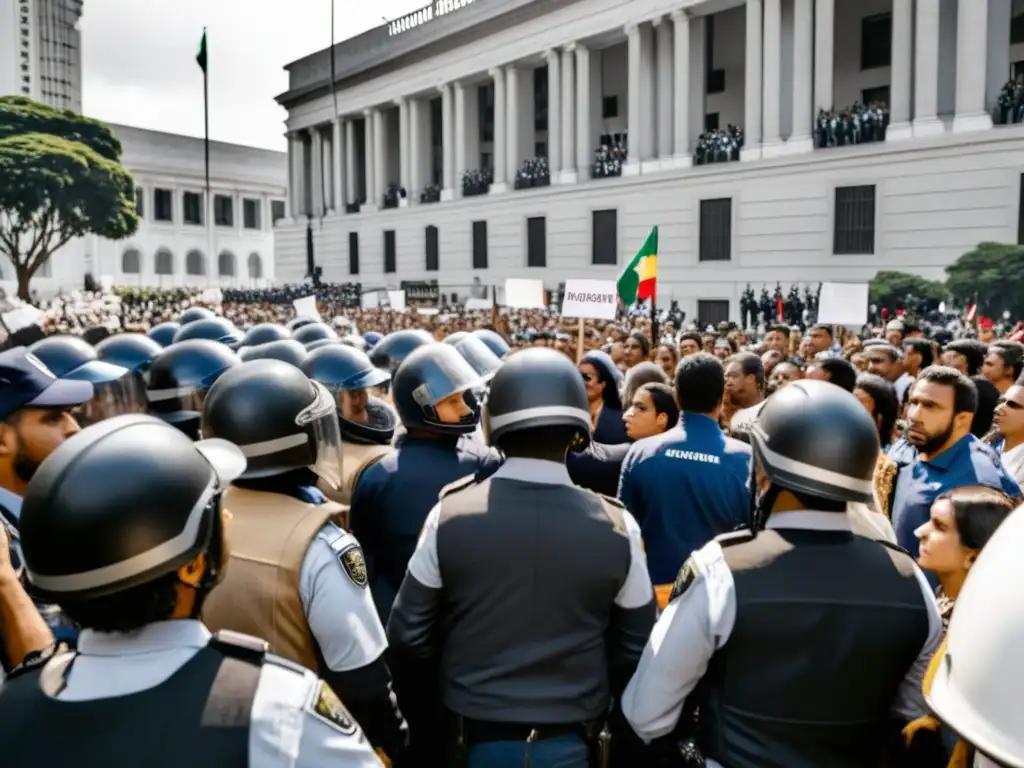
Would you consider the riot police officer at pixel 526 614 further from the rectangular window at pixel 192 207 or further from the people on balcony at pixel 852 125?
the rectangular window at pixel 192 207

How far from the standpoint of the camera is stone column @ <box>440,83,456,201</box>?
4356 centimetres

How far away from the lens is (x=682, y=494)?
416 cm

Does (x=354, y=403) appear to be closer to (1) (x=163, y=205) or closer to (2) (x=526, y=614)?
(2) (x=526, y=614)

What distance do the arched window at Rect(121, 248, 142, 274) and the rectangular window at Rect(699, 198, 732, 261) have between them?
193 ft

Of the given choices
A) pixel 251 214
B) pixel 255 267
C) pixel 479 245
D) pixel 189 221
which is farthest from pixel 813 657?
pixel 255 267

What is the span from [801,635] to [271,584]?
4.37 feet

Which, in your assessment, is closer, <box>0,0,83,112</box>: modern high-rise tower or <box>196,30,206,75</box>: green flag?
<box>196,30,206,75</box>: green flag

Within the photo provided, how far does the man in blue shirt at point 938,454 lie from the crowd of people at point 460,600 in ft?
3.42

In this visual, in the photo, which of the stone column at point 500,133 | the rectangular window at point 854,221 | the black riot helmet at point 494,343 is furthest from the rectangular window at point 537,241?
the black riot helmet at point 494,343

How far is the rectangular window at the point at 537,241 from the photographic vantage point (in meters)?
37.7

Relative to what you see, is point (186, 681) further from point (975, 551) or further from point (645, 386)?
point (645, 386)

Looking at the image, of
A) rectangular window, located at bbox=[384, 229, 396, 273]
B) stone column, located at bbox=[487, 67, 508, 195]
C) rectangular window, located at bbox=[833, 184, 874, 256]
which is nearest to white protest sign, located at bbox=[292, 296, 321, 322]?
rectangular window, located at bbox=[833, 184, 874, 256]

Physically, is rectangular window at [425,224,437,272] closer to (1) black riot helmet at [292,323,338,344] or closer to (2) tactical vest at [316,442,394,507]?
(1) black riot helmet at [292,323,338,344]

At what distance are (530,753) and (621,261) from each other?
105 feet
